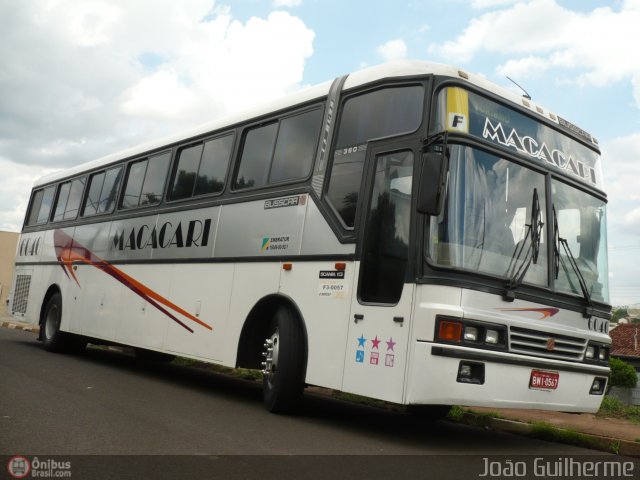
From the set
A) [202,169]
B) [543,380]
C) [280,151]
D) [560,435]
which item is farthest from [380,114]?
[560,435]

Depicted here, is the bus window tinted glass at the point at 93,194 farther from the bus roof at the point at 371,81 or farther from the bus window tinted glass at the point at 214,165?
the bus window tinted glass at the point at 214,165

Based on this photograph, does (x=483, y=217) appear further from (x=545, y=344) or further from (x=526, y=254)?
(x=545, y=344)

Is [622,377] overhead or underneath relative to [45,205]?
underneath

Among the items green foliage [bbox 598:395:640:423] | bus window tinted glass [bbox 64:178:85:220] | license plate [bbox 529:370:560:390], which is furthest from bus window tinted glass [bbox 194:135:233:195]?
green foliage [bbox 598:395:640:423]

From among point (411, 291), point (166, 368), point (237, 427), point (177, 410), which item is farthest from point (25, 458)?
point (166, 368)

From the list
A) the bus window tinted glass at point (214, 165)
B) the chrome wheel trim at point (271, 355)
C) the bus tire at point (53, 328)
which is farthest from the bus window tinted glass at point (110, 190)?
the chrome wheel trim at point (271, 355)

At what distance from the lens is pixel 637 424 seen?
9.41 metres

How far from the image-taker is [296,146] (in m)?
8.73

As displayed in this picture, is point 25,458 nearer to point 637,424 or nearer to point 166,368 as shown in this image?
point 637,424

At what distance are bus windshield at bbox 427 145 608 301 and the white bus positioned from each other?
0.05ft

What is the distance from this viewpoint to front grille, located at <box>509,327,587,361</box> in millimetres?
6791

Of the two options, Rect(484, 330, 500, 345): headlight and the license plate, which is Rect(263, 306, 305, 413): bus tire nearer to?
Rect(484, 330, 500, 345): headlight

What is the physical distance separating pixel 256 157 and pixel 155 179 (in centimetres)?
313

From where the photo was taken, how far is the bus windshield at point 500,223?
6.68 m
